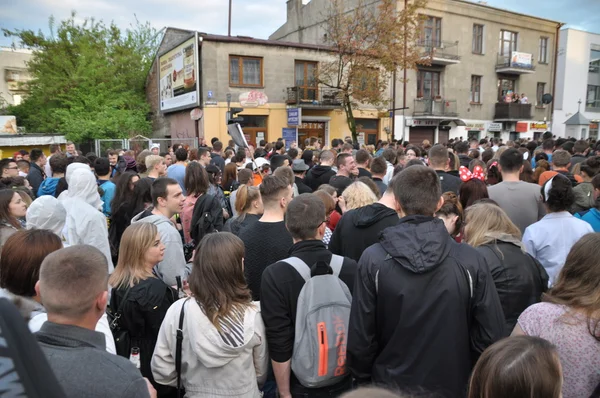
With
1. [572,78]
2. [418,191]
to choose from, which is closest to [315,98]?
[418,191]

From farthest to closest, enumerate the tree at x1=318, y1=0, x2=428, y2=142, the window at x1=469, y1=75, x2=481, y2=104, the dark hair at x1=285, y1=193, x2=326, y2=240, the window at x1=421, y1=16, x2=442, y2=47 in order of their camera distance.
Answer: the window at x1=469, y1=75, x2=481, y2=104 → the window at x1=421, y1=16, x2=442, y2=47 → the tree at x1=318, y1=0, x2=428, y2=142 → the dark hair at x1=285, y1=193, x2=326, y2=240

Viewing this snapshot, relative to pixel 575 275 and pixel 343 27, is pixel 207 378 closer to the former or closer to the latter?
pixel 575 275

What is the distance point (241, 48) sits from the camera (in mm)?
20297

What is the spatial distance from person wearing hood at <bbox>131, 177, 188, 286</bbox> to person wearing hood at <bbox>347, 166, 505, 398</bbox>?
1.96 m

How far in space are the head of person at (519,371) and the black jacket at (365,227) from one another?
195 cm

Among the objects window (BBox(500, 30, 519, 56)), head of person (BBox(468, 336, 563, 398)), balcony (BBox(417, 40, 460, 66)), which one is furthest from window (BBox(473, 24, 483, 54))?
head of person (BBox(468, 336, 563, 398))

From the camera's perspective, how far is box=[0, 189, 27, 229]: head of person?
12.6 feet

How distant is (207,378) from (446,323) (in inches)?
53.1

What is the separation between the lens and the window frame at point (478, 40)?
27.7 meters

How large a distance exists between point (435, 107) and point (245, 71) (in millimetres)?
12481

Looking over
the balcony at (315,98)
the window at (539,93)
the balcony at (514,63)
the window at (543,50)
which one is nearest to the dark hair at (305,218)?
the balcony at (315,98)

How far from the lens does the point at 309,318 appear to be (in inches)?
92.7

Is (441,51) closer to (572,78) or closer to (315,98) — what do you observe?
(315,98)

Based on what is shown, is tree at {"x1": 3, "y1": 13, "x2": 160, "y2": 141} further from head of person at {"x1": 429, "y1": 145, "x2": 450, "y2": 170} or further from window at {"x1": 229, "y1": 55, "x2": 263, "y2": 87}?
head of person at {"x1": 429, "y1": 145, "x2": 450, "y2": 170}
